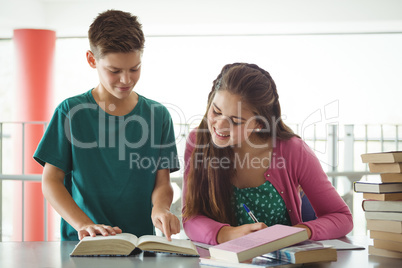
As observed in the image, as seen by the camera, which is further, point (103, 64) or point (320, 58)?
point (320, 58)

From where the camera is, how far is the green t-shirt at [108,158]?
1411 millimetres

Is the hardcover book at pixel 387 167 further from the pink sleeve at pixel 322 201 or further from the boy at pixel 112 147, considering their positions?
the boy at pixel 112 147

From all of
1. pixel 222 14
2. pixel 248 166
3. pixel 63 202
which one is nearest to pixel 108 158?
pixel 63 202

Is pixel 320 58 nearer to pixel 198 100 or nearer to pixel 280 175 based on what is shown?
pixel 198 100

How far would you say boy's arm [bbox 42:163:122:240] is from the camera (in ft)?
4.06

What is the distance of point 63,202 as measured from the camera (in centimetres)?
131

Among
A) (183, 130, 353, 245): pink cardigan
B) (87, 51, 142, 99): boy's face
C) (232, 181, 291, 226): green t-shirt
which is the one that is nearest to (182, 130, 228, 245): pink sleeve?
(183, 130, 353, 245): pink cardigan

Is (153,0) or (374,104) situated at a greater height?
(153,0)

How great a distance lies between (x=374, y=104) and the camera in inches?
238

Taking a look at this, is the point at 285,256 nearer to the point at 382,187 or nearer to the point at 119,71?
the point at 382,187

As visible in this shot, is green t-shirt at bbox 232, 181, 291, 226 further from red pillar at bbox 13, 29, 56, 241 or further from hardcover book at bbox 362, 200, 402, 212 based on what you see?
red pillar at bbox 13, 29, 56, 241

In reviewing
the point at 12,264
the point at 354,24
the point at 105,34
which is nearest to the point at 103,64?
the point at 105,34

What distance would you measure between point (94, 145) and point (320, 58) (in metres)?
5.16

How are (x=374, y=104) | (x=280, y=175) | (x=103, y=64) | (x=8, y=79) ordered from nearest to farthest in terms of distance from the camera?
(x=103, y=64) < (x=280, y=175) < (x=374, y=104) < (x=8, y=79)
